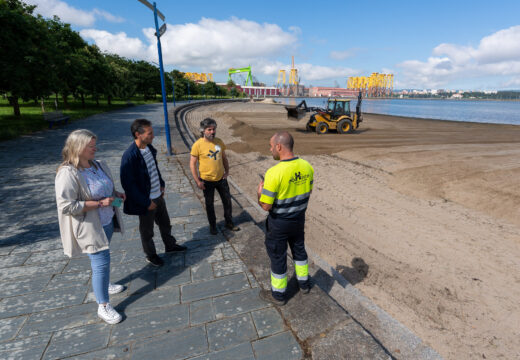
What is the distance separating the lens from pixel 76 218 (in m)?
2.15

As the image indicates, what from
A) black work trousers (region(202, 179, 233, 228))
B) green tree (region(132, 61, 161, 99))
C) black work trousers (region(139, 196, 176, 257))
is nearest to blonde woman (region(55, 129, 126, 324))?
black work trousers (region(139, 196, 176, 257))

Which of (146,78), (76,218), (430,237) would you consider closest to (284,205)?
(76,218)

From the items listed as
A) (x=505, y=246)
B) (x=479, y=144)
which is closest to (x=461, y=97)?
(x=479, y=144)

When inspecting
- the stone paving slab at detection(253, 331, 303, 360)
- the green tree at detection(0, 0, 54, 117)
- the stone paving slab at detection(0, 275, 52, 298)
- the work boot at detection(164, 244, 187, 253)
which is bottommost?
the stone paving slab at detection(253, 331, 303, 360)

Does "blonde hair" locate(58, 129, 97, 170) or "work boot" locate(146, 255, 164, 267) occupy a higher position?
"blonde hair" locate(58, 129, 97, 170)

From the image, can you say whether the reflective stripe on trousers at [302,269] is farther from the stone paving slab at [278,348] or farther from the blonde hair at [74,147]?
the blonde hair at [74,147]

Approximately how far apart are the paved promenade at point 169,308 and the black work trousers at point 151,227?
0.79ft

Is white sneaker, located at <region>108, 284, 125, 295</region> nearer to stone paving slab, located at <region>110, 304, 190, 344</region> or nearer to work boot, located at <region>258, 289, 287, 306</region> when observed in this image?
stone paving slab, located at <region>110, 304, 190, 344</region>

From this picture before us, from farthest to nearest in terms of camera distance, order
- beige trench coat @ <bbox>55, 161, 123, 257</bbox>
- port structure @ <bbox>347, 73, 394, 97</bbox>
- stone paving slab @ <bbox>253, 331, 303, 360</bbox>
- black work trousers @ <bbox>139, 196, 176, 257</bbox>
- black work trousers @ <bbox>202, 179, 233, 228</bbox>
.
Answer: port structure @ <bbox>347, 73, 394, 97</bbox> → black work trousers @ <bbox>202, 179, 233, 228</bbox> → black work trousers @ <bbox>139, 196, 176, 257</bbox> → stone paving slab @ <bbox>253, 331, 303, 360</bbox> → beige trench coat @ <bbox>55, 161, 123, 257</bbox>

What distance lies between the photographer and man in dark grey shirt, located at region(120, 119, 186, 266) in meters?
2.73

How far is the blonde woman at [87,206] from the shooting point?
2.03 metres

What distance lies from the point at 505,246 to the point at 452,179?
384 cm

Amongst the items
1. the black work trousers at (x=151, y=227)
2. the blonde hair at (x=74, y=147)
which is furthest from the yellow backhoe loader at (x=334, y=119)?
the blonde hair at (x=74, y=147)

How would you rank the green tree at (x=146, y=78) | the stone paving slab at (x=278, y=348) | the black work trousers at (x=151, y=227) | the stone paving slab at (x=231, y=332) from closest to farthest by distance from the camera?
the stone paving slab at (x=278, y=348) < the stone paving slab at (x=231, y=332) < the black work trousers at (x=151, y=227) < the green tree at (x=146, y=78)
